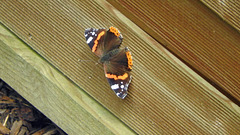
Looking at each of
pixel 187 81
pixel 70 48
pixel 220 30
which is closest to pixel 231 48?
pixel 220 30

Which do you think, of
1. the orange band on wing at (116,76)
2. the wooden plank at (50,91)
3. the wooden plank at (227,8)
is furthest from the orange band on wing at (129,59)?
the wooden plank at (227,8)

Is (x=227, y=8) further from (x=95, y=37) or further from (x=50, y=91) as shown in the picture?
(x=50, y=91)

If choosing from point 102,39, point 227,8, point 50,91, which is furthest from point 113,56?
point 227,8

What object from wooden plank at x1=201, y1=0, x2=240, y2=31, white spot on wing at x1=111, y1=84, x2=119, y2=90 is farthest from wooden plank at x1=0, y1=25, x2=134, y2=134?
wooden plank at x1=201, y1=0, x2=240, y2=31

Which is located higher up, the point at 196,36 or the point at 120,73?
the point at 196,36

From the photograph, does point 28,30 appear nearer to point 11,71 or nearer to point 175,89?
point 11,71

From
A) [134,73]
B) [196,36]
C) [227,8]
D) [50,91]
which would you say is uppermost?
[227,8]
